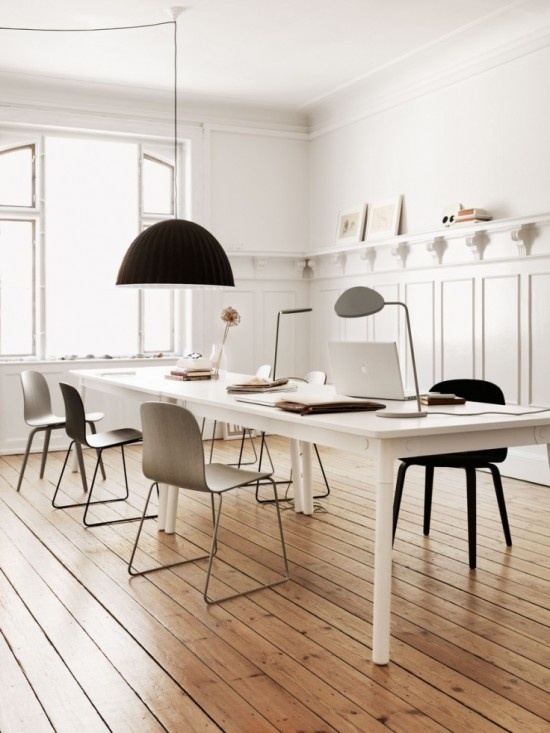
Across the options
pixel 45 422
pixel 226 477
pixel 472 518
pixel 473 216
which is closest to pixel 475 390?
pixel 472 518

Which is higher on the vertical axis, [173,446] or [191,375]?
[191,375]

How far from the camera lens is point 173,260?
4723mm

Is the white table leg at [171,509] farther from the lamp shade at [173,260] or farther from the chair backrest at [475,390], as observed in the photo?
the chair backrest at [475,390]

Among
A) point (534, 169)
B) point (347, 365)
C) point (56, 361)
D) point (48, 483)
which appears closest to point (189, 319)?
point (56, 361)

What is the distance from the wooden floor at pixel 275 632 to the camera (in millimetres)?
2428

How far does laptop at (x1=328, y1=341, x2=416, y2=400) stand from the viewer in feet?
11.4

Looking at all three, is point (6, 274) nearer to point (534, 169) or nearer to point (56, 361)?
point (56, 361)

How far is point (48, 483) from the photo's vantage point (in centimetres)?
583

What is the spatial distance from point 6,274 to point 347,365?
467 centimetres

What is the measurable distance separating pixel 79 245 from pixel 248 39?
264 cm

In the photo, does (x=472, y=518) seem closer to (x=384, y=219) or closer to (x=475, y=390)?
(x=475, y=390)

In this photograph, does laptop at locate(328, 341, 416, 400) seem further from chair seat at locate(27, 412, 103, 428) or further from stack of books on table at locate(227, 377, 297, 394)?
chair seat at locate(27, 412, 103, 428)

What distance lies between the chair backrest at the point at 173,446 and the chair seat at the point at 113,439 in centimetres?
106

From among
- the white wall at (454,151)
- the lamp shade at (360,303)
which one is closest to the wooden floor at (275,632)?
the lamp shade at (360,303)
